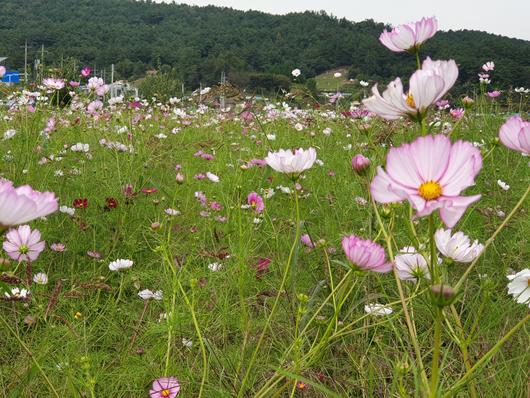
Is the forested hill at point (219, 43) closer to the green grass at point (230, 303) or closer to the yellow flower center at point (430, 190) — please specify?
the green grass at point (230, 303)

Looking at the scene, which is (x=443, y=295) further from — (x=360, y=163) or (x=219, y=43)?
(x=219, y=43)

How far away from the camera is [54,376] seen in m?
0.94

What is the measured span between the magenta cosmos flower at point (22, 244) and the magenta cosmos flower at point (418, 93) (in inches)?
28.8

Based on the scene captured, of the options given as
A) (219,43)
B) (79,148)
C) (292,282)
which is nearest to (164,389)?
(292,282)

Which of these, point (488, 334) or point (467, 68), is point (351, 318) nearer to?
point (488, 334)

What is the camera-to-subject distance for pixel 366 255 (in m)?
0.64

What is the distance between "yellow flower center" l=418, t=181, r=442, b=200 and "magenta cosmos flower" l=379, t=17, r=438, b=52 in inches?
13.6

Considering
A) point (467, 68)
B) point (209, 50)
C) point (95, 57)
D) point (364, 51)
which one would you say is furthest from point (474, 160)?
point (209, 50)

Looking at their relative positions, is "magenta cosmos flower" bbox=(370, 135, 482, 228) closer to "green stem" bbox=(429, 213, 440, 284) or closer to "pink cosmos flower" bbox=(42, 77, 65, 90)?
"green stem" bbox=(429, 213, 440, 284)

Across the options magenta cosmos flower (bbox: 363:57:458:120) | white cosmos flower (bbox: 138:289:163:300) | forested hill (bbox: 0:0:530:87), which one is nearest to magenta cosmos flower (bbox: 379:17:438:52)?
magenta cosmos flower (bbox: 363:57:458:120)

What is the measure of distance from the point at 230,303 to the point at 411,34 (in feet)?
2.55

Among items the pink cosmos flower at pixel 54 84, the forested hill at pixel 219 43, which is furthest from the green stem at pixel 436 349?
the forested hill at pixel 219 43

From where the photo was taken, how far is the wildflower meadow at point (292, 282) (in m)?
0.55

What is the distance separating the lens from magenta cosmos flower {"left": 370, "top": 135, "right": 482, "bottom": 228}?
45cm
